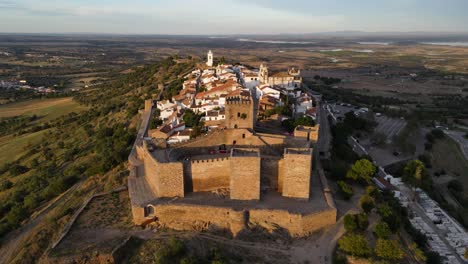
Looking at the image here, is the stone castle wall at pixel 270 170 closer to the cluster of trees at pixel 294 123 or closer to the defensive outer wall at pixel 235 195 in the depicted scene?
the defensive outer wall at pixel 235 195

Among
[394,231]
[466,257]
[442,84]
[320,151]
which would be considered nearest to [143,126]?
[320,151]

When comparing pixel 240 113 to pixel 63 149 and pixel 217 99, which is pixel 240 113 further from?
pixel 63 149

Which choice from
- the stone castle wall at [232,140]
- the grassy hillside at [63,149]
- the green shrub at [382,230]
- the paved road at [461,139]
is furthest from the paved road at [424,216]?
the grassy hillside at [63,149]

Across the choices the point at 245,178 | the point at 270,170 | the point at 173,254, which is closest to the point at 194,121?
the point at 270,170

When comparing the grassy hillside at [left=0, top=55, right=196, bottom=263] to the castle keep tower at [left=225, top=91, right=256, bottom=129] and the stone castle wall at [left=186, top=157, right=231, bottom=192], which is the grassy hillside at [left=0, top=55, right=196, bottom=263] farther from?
the castle keep tower at [left=225, top=91, right=256, bottom=129]

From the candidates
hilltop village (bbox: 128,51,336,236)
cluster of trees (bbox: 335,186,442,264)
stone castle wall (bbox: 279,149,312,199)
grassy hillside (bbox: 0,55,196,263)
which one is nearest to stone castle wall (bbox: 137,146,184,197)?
hilltop village (bbox: 128,51,336,236)
